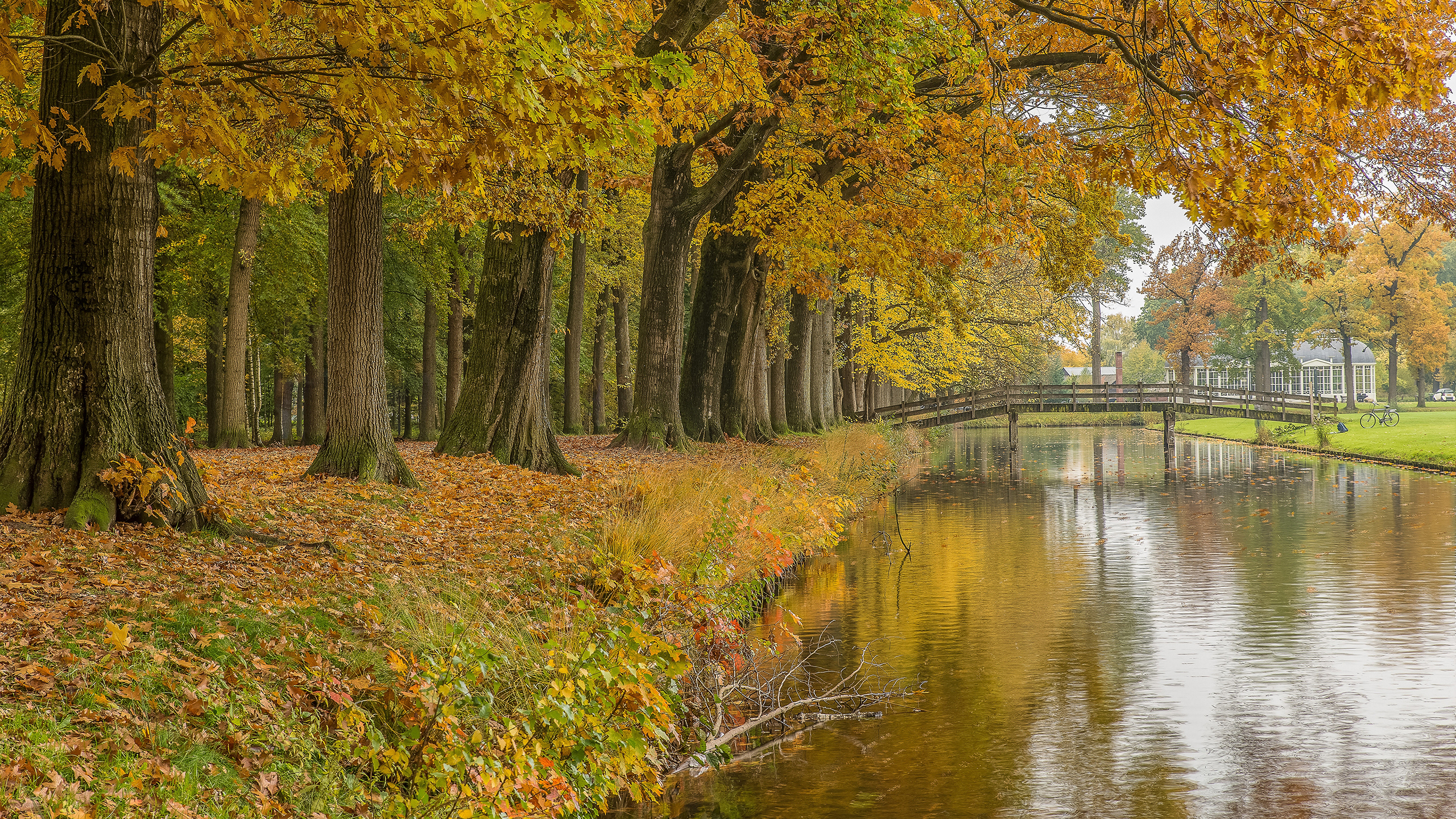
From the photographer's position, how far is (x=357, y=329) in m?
13.6

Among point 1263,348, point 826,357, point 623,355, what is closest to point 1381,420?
point 1263,348

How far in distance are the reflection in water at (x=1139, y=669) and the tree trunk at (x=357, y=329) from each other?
5.26m

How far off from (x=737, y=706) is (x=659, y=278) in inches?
505

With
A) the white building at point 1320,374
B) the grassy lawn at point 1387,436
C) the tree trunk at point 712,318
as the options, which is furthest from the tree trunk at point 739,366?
the white building at point 1320,374

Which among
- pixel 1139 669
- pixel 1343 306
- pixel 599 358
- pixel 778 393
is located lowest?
pixel 1139 669

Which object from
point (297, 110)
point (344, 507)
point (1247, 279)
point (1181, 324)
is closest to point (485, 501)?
point (344, 507)

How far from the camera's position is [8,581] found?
5.98 m

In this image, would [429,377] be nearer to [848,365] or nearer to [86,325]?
[848,365]

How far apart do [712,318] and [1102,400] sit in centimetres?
3159

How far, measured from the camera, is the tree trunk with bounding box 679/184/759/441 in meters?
22.8

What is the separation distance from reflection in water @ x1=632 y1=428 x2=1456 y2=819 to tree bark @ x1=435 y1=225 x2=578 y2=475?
4.47 meters

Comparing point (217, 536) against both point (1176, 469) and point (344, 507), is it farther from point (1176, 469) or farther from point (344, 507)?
point (1176, 469)

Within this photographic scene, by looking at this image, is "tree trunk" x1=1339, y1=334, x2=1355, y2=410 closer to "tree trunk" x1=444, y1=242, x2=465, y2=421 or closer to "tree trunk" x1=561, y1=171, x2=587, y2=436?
"tree trunk" x1=561, y1=171, x2=587, y2=436

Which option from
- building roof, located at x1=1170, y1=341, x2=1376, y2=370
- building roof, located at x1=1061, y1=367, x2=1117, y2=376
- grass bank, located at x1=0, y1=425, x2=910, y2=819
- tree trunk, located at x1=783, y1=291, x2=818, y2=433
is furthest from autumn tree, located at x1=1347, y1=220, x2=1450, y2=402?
grass bank, located at x1=0, y1=425, x2=910, y2=819
